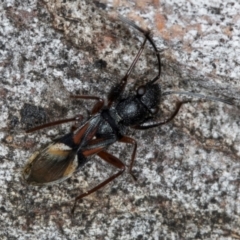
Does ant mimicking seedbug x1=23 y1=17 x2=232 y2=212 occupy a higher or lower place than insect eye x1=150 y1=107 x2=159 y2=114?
lower

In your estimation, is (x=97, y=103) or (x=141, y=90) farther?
(x=97, y=103)

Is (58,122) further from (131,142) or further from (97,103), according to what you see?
(131,142)

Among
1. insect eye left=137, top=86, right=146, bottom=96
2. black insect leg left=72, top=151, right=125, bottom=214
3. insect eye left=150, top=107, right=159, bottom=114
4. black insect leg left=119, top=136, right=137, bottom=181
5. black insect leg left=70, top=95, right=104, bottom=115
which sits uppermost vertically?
insect eye left=137, top=86, right=146, bottom=96

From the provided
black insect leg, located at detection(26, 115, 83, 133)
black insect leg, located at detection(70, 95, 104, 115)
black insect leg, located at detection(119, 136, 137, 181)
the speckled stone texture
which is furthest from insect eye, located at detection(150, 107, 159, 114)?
black insect leg, located at detection(26, 115, 83, 133)

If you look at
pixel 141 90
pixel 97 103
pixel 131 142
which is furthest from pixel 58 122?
pixel 141 90

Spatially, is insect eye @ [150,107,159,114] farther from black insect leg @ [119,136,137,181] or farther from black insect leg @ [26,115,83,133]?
black insect leg @ [26,115,83,133]

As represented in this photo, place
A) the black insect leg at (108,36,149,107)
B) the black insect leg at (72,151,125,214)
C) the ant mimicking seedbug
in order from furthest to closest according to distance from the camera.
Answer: the black insect leg at (72,151,125,214) → the ant mimicking seedbug → the black insect leg at (108,36,149,107)
